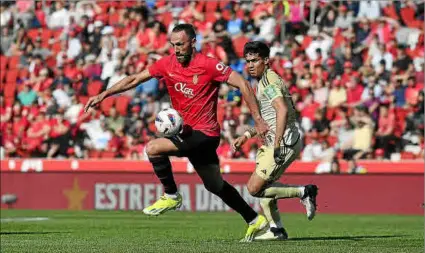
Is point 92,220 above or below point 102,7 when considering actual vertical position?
below

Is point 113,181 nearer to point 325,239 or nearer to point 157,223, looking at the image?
point 157,223

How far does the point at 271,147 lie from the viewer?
494 inches

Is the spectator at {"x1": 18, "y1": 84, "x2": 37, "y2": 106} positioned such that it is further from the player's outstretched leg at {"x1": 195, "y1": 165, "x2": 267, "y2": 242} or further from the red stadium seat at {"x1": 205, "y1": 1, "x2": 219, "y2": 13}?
the player's outstretched leg at {"x1": 195, "y1": 165, "x2": 267, "y2": 242}

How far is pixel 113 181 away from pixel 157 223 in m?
5.69

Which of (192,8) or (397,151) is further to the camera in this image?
(192,8)

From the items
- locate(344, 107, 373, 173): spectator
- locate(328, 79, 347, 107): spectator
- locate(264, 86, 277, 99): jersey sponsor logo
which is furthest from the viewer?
locate(328, 79, 347, 107): spectator

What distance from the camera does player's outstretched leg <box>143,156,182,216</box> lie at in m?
11.7

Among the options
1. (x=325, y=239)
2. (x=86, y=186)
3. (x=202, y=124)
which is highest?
(x=202, y=124)

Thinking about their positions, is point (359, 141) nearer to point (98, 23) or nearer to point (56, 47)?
point (98, 23)

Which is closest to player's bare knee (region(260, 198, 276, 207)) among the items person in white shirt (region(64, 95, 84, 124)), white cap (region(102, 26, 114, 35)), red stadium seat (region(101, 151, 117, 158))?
red stadium seat (region(101, 151, 117, 158))

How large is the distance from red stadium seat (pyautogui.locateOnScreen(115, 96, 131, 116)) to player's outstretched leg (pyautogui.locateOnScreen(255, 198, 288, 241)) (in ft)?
38.4

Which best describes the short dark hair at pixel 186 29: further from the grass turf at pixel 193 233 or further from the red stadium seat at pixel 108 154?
the red stadium seat at pixel 108 154

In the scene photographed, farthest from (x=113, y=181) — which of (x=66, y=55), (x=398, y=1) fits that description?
(x=398, y=1)

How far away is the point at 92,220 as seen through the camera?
60.7 ft
